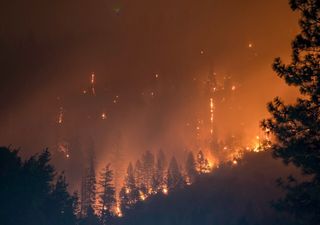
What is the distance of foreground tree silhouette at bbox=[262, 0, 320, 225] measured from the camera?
1488cm

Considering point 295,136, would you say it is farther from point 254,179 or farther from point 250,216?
point 254,179

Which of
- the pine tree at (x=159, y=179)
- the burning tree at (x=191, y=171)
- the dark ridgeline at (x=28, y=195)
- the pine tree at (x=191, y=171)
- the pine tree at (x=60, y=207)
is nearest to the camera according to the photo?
the dark ridgeline at (x=28, y=195)

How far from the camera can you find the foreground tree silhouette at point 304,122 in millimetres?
14875

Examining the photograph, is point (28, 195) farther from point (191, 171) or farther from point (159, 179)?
point (159, 179)

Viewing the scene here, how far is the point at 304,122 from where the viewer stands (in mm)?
15172

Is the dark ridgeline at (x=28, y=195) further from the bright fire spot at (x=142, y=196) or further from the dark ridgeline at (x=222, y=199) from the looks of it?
the bright fire spot at (x=142, y=196)

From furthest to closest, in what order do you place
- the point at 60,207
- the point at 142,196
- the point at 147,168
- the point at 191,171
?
the point at 147,168 < the point at 191,171 < the point at 142,196 < the point at 60,207

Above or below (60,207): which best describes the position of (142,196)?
above

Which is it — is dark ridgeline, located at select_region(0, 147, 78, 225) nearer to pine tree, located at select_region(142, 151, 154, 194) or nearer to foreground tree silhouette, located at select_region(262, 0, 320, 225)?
foreground tree silhouette, located at select_region(262, 0, 320, 225)

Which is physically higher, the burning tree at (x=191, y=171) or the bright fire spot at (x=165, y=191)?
the burning tree at (x=191, y=171)

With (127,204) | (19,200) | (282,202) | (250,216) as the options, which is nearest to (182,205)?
(127,204)

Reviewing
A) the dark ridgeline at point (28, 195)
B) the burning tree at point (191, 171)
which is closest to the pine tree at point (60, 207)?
the dark ridgeline at point (28, 195)

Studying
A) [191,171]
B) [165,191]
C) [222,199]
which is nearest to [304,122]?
[222,199]

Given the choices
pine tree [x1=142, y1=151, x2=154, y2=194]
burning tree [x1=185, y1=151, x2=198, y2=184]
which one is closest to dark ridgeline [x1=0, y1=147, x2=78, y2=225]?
burning tree [x1=185, y1=151, x2=198, y2=184]
